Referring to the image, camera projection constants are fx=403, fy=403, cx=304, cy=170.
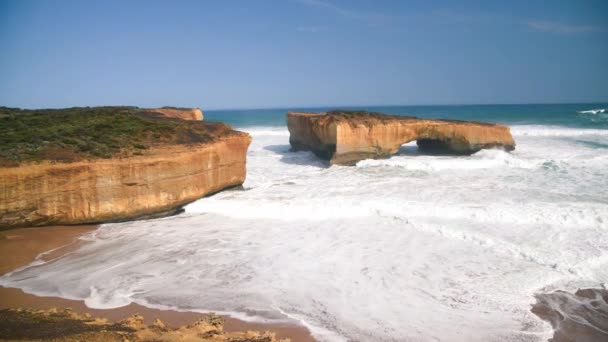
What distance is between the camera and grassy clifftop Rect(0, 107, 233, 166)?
6879mm

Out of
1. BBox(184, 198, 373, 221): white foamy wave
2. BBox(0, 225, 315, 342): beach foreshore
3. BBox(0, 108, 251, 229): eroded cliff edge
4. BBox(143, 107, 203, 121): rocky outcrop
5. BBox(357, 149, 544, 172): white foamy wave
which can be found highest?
BBox(143, 107, 203, 121): rocky outcrop

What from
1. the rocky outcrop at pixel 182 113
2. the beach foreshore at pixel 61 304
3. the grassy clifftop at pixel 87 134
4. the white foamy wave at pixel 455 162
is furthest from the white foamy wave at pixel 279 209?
the rocky outcrop at pixel 182 113

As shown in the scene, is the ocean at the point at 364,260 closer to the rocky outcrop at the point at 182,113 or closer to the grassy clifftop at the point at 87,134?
the grassy clifftop at the point at 87,134

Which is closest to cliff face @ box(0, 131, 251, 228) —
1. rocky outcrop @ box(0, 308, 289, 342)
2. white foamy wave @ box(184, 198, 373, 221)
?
white foamy wave @ box(184, 198, 373, 221)

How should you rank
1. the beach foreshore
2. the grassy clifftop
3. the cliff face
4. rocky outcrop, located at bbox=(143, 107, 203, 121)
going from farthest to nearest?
rocky outcrop, located at bbox=(143, 107, 203, 121) → the grassy clifftop → the cliff face → the beach foreshore

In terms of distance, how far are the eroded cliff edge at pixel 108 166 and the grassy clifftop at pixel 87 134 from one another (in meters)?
0.01

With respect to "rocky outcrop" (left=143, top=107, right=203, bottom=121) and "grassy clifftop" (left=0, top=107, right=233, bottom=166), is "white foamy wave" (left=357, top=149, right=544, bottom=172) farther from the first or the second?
"grassy clifftop" (left=0, top=107, right=233, bottom=166)

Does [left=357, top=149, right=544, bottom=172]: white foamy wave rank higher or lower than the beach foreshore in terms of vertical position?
higher

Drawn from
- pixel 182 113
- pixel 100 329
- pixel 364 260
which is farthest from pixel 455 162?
pixel 100 329

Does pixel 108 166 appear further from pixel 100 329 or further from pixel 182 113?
pixel 182 113

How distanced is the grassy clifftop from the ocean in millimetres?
1424

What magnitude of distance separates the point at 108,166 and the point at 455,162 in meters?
11.1

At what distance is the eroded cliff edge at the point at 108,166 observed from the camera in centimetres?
645

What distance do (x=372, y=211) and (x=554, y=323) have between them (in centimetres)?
414
